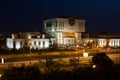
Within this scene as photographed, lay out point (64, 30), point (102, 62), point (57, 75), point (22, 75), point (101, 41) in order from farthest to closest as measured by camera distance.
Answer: point (101, 41) → point (64, 30) → point (102, 62) → point (57, 75) → point (22, 75)

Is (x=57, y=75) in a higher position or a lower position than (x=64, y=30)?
lower

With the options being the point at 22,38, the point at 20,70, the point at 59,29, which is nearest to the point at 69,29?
the point at 59,29

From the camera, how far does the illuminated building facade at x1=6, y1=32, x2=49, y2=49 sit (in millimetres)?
54547

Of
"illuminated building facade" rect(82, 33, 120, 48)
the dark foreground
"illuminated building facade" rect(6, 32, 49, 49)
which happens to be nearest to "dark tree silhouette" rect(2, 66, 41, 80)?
the dark foreground

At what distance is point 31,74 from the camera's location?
17312 mm

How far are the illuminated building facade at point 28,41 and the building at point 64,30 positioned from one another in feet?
12.9

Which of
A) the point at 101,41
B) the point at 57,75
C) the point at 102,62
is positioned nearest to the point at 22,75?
the point at 57,75

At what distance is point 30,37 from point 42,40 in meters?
2.76

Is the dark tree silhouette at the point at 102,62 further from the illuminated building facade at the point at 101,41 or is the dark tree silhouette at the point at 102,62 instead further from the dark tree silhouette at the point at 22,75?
the illuminated building facade at the point at 101,41

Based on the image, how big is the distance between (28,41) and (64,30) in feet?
37.6

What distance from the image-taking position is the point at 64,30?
64.3 meters

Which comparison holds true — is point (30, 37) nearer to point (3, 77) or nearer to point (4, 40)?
point (4, 40)

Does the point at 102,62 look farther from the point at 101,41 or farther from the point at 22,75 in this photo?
the point at 101,41

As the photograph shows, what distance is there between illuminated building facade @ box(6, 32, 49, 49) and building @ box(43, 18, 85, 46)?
3930mm
